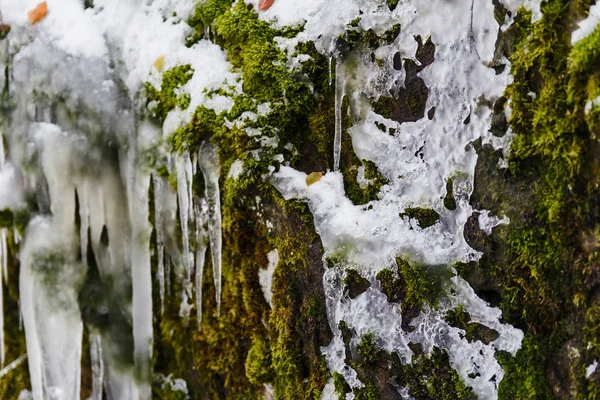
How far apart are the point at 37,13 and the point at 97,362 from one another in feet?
6.99

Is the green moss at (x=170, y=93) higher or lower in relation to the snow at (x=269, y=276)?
higher

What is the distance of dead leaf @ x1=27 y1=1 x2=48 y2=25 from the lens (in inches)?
121

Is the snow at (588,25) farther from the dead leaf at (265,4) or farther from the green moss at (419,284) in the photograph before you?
the dead leaf at (265,4)

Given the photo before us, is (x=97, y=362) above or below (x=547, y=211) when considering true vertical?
below

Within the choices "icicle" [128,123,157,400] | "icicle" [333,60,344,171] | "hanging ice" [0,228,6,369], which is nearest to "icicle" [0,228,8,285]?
"hanging ice" [0,228,6,369]

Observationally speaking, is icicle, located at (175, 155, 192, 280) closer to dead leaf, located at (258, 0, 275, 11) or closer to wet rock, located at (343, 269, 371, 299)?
dead leaf, located at (258, 0, 275, 11)

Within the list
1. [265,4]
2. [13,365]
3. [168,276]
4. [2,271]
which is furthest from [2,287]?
[265,4]

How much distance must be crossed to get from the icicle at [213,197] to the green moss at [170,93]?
28 centimetres

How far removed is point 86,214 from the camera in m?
3.12

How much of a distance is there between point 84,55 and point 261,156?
132 centimetres

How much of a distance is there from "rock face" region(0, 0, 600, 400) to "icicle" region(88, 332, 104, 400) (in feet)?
0.06

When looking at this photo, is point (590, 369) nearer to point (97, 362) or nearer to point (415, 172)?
point (415, 172)

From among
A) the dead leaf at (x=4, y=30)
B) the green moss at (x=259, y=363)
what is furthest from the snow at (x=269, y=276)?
the dead leaf at (x=4, y=30)

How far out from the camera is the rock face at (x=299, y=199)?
6.38ft
